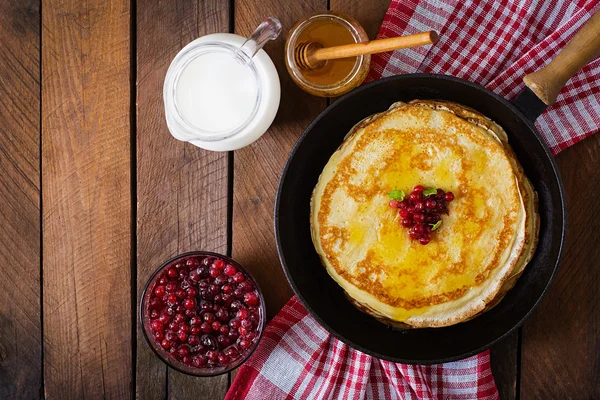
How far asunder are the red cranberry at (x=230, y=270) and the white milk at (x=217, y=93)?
0.42 m

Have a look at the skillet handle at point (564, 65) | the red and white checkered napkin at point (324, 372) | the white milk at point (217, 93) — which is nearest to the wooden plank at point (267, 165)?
the red and white checkered napkin at point (324, 372)

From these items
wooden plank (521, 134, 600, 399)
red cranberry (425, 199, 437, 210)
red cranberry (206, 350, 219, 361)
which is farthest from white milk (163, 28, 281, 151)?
wooden plank (521, 134, 600, 399)

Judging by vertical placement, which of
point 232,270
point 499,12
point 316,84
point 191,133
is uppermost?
point 499,12

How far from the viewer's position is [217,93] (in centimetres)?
190

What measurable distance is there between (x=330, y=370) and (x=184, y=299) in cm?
52

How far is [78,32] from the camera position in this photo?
85.2 inches

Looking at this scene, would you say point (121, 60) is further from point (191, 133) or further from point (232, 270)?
point (232, 270)

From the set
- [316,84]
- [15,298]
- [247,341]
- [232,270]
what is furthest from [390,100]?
[15,298]

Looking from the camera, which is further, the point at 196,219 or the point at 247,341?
the point at 196,219

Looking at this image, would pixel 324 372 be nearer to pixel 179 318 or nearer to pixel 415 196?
pixel 179 318

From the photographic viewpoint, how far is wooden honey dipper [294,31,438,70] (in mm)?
1632

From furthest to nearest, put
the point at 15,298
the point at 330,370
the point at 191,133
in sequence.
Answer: the point at 15,298, the point at 330,370, the point at 191,133

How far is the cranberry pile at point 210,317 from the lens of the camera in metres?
1.99

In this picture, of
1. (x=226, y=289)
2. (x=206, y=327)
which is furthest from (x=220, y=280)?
(x=206, y=327)
